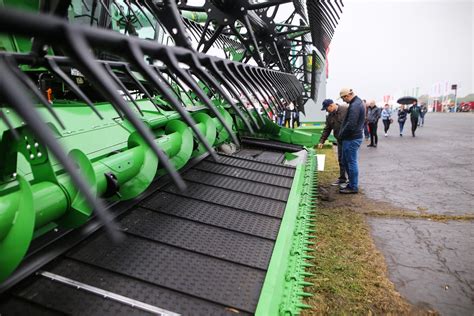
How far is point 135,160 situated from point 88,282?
2.66 feet

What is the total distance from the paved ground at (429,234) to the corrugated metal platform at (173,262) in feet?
3.41

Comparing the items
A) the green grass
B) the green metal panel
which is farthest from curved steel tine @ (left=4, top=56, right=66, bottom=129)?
the green grass

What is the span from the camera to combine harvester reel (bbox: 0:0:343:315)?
75 cm

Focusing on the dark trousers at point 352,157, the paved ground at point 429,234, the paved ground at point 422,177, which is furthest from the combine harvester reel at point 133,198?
the paved ground at point 422,177

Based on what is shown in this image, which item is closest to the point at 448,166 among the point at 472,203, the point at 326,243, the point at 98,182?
the point at 472,203

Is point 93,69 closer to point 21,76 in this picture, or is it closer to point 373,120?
point 21,76

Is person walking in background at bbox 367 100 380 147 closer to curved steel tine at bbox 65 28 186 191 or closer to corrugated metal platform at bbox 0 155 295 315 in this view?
corrugated metal platform at bbox 0 155 295 315

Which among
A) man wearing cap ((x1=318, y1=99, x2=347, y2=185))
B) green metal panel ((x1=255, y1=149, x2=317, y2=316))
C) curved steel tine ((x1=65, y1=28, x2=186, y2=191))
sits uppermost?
curved steel tine ((x1=65, y1=28, x2=186, y2=191))

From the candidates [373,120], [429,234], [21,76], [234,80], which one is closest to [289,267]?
[234,80]

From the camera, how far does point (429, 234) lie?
3383 millimetres

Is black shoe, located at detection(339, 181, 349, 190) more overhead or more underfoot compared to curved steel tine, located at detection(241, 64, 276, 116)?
more underfoot

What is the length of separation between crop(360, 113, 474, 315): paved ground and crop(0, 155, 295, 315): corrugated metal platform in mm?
1040

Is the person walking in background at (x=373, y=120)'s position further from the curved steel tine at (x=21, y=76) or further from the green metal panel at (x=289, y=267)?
the curved steel tine at (x=21, y=76)

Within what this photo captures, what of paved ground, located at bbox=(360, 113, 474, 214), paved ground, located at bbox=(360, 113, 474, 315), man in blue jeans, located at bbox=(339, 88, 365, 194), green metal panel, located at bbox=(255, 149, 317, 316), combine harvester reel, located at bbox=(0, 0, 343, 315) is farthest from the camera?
man in blue jeans, located at bbox=(339, 88, 365, 194)
